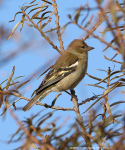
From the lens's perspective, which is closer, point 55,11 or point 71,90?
point 55,11

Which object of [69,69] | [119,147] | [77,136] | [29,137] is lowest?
[69,69]

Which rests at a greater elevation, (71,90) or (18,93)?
(18,93)

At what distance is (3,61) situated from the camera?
3.43ft

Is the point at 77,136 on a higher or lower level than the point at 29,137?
lower

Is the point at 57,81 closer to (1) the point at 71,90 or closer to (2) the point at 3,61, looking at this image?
(1) the point at 71,90

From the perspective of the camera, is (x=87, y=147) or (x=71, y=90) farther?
(x=71, y=90)

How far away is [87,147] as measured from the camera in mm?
1666

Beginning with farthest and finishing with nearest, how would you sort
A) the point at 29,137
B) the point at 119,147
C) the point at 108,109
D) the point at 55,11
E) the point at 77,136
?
the point at 55,11, the point at 108,109, the point at 77,136, the point at 29,137, the point at 119,147

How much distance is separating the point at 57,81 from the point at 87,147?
3.71 meters

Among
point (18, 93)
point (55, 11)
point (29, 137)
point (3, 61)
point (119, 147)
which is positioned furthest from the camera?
point (55, 11)

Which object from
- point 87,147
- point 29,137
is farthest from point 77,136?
point 29,137

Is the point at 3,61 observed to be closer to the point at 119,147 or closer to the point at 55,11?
the point at 119,147

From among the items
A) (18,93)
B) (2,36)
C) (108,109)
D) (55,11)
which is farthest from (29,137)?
(55,11)

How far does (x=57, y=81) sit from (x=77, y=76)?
0.51 meters
